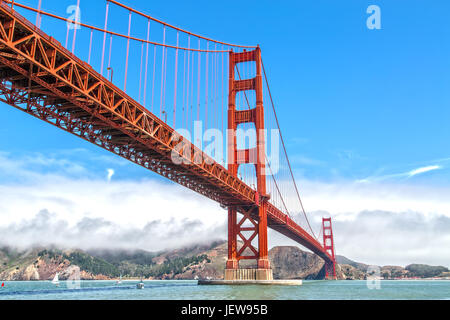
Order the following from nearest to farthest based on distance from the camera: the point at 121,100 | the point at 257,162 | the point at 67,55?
1. the point at 67,55
2. the point at 121,100
3. the point at 257,162

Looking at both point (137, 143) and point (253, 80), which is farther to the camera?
point (253, 80)

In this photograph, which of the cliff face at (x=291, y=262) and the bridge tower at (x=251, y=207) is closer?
the bridge tower at (x=251, y=207)

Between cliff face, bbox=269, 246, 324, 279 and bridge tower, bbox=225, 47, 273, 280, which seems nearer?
bridge tower, bbox=225, 47, 273, 280

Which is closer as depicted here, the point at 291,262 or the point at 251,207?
the point at 251,207

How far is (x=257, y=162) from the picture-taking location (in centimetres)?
4831

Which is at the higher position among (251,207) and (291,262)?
(251,207)

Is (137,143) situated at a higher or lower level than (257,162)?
lower

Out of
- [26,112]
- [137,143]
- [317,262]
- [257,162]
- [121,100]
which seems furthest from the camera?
[317,262]
